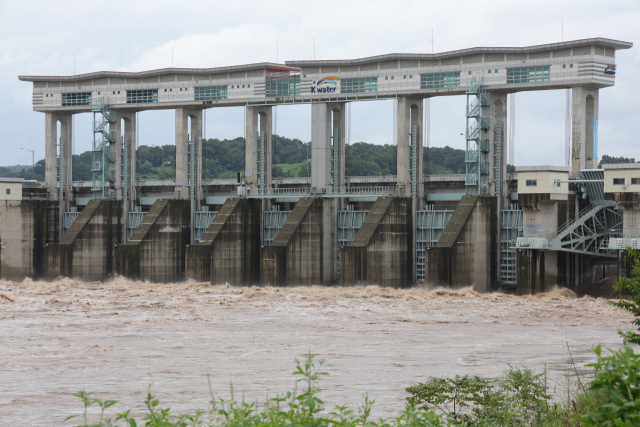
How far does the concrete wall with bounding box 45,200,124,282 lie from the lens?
5388cm

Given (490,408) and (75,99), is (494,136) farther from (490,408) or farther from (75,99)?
(490,408)

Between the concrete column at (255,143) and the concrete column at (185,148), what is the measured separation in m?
4.54

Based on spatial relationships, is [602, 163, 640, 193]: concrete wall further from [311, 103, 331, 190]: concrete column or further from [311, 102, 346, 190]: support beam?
[311, 103, 331, 190]: concrete column

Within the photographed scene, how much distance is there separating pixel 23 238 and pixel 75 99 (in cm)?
1119

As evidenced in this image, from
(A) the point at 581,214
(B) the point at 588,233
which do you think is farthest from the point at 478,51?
(B) the point at 588,233

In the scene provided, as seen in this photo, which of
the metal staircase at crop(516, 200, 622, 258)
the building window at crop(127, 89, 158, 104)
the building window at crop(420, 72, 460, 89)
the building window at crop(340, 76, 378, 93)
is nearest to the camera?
the metal staircase at crop(516, 200, 622, 258)

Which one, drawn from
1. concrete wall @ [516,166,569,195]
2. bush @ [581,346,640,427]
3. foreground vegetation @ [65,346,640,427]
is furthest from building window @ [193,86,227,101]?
bush @ [581,346,640,427]

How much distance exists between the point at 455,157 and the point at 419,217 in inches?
2558

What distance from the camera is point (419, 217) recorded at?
4775 centimetres

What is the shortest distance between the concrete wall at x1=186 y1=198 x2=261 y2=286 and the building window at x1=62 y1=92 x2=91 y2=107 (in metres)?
15.7

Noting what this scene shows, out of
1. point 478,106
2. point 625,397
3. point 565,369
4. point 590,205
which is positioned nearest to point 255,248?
point 478,106

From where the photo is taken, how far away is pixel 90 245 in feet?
180

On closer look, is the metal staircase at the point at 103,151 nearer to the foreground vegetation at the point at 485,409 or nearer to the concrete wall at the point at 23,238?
the concrete wall at the point at 23,238

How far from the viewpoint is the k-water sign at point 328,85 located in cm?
5044
